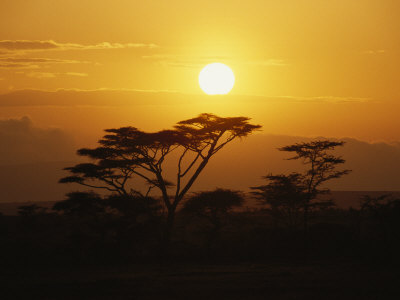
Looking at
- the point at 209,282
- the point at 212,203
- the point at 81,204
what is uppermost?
the point at 212,203

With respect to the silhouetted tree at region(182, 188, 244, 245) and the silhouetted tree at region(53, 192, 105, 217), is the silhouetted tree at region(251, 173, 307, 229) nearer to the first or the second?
the silhouetted tree at region(182, 188, 244, 245)

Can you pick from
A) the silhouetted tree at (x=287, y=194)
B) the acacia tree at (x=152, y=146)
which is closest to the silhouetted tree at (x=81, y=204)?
the acacia tree at (x=152, y=146)

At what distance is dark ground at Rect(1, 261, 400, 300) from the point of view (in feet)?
72.1

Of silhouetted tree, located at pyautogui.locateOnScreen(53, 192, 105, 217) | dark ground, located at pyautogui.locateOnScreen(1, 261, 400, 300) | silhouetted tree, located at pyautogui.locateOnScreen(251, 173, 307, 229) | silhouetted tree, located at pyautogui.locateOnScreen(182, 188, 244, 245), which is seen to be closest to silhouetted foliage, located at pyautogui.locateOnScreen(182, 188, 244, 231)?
silhouetted tree, located at pyautogui.locateOnScreen(182, 188, 244, 245)

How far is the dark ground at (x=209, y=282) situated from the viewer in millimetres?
21984

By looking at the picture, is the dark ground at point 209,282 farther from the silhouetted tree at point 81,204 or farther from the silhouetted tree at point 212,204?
the silhouetted tree at point 212,204

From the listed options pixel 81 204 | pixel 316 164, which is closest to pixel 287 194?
pixel 316 164

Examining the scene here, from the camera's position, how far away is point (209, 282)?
80.5ft

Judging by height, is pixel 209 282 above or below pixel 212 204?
below

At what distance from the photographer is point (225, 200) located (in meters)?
36.2

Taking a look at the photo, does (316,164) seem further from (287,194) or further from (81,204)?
(81,204)

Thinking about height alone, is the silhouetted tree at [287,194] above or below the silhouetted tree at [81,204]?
above

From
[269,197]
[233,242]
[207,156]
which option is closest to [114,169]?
[207,156]

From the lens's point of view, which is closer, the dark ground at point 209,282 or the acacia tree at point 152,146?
the dark ground at point 209,282
